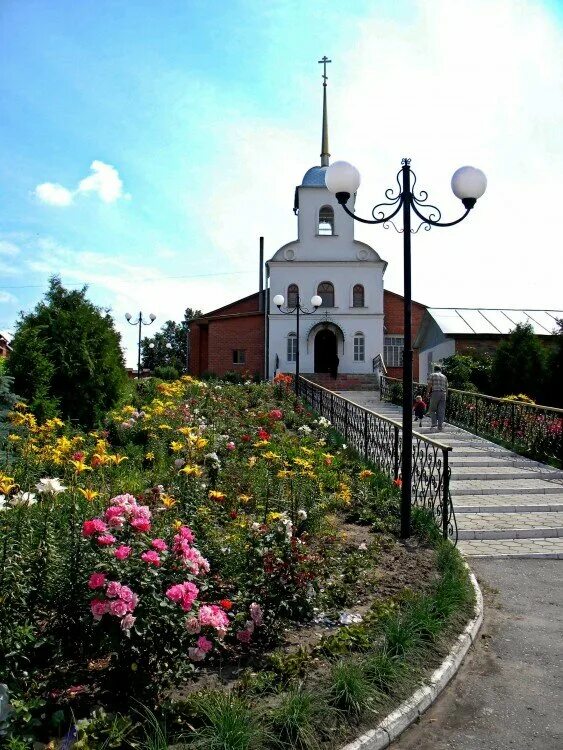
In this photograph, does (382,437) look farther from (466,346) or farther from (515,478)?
(466,346)

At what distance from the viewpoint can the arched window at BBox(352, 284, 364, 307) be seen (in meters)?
29.6

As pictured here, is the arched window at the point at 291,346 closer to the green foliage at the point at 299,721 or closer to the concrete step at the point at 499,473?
the concrete step at the point at 499,473

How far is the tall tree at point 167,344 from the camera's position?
59.6m

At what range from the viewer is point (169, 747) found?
262 centimetres

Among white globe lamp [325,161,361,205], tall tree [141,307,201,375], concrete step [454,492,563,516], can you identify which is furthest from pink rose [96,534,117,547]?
tall tree [141,307,201,375]

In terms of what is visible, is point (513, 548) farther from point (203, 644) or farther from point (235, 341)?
point (235, 341)

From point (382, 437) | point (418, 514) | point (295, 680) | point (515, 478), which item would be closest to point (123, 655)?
point (295, 680)

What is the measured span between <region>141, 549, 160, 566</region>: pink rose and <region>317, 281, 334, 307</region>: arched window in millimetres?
27085

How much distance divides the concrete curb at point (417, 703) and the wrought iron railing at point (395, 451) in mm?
2321

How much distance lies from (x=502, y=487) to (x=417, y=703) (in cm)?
645

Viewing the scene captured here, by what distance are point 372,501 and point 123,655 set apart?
195 inches

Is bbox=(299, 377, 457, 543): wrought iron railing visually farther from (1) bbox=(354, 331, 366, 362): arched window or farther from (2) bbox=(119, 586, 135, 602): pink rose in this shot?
(1) bbox=(354, 331, 366, 362): arched window

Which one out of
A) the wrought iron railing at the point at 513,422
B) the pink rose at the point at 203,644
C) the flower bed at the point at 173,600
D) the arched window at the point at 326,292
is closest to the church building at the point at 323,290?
the arched window at the point at 326,292

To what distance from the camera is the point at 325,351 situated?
31.1 meters
